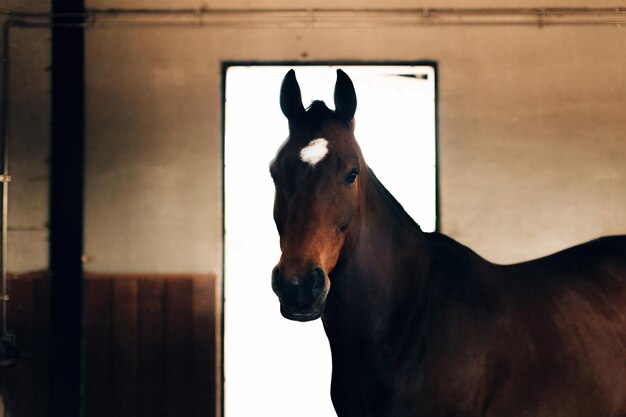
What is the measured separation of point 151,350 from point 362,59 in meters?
2.03

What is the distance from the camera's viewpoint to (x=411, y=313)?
193cm

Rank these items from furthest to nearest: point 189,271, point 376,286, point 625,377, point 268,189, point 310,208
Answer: point 268,189, point 189,271, point 625,377, point 376,286, point 310,208

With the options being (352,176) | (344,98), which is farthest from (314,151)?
(344,98)

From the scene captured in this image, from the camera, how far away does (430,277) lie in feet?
6.53

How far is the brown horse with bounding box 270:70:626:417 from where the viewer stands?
5.93 feet

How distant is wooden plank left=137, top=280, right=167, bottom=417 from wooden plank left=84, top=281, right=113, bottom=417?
0.18 meters

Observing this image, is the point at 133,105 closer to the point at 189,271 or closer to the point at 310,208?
the point at 189,271

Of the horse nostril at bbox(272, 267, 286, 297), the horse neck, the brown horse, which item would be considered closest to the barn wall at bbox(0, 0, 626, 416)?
the brown horse

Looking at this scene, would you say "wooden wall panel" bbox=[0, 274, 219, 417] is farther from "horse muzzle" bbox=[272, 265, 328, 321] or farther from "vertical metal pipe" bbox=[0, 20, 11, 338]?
"horse muzzle" bbox=[272, 265, 328, 321]

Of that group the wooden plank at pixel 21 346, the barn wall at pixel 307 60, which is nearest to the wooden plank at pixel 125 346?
the barn wall at pixel 307 60

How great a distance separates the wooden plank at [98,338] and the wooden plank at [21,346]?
1.02 feet

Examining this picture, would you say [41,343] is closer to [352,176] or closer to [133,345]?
[133,345]

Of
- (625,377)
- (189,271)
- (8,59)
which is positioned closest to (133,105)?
(8,59)

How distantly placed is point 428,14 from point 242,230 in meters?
1.89
